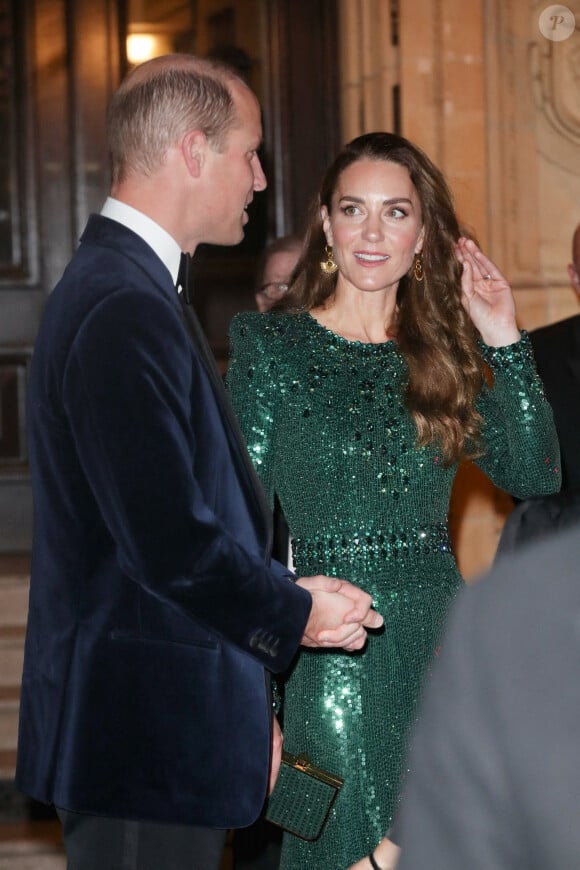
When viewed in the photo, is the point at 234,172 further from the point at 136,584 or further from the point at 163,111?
the point at 136,584

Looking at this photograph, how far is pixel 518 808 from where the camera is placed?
0.61 meters

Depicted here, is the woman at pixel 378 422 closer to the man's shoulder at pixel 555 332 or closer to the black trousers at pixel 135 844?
the black trousers at pixel 135 844

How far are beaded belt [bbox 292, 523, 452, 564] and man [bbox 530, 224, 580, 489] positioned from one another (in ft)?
3.99

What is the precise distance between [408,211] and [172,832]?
1.44 meters

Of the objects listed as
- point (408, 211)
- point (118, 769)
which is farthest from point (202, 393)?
point (408, 211)

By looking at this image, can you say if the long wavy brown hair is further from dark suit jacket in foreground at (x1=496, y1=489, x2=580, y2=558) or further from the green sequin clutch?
dark suit jacket in foreground at (x1=496, y1=489, x2=580, y2=558)

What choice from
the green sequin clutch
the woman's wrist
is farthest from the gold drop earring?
the green sequin clutch

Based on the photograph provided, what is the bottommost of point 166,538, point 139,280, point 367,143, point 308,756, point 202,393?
point 308,756

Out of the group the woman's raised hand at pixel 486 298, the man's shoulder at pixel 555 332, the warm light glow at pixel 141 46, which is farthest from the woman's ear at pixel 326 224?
the warm light glow at pixel 141 46

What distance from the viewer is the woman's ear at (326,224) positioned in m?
2.74

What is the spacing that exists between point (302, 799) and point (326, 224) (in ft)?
4.13

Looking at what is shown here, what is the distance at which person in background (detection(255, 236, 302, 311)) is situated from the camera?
4094mm

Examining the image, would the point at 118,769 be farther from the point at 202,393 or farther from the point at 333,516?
the point at 333,516

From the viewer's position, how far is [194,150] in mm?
1956
